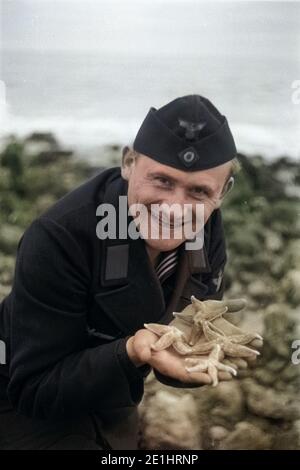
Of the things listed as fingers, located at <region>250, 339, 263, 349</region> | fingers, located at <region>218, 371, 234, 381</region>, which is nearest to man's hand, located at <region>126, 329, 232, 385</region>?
fingers, located at <region>218, 371, 234, 381</region>

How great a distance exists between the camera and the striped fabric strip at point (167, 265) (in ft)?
6.48

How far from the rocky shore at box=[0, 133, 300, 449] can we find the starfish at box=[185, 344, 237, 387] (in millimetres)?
144

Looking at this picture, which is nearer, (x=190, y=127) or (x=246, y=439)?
(x=190, y=127)

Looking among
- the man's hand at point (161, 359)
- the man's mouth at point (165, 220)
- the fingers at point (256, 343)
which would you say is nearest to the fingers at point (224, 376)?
the man's hand at point (161, 359)

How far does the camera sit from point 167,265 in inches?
77.9

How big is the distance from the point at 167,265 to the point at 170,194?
0.61 ft

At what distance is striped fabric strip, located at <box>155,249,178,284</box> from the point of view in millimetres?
1975

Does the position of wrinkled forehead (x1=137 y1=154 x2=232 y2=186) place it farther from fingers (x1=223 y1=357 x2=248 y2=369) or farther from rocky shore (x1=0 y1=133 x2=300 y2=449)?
fingers (x1=223 y1=357 x2=248 y2=369)

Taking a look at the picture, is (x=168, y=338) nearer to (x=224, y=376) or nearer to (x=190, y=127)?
(x=224, y=376)

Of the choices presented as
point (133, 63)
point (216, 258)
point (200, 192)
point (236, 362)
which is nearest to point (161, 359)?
point (236, 362)

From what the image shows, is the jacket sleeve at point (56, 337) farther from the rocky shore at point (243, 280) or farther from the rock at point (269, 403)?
the rock at point (269, 403)

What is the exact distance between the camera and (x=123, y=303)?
6.36 feet

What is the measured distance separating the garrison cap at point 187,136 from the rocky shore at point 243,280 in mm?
121

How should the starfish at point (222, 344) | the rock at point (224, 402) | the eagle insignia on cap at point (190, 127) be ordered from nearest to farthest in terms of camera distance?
the eagle insignia on cap at point (190, 127) → the starfish at point (222, 344) → the rock at point (224, 402)
